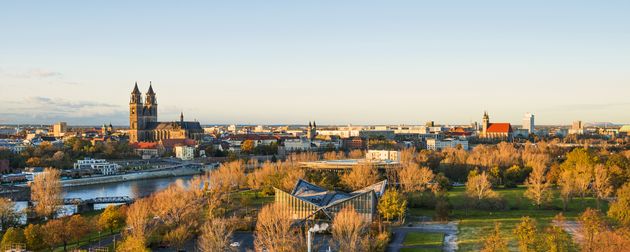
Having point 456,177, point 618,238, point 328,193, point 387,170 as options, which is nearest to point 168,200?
point 328,193

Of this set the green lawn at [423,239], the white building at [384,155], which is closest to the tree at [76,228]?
the green lawn at [423,239]

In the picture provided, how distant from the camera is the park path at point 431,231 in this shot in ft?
74.0

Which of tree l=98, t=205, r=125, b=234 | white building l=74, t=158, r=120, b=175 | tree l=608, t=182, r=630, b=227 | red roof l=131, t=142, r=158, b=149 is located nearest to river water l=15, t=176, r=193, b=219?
white building l=74, t=158, r=120, b=175

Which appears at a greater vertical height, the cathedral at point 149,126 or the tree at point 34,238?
the cathedral at point 149,126

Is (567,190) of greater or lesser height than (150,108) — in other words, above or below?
below

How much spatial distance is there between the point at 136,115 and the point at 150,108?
4.14 m

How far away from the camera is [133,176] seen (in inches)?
2299

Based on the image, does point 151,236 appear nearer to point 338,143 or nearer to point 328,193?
point 328,193

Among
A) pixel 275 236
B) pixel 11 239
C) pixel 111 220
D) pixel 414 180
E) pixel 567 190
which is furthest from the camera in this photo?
pixel 414 180

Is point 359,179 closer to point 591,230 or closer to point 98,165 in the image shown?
point 591,230

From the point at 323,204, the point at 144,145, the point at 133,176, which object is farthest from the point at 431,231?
the point at 144,145

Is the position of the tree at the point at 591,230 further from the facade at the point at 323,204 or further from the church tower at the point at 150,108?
the church tower at the point at 150,108

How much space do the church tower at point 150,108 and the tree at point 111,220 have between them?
3085 inches

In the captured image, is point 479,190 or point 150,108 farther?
point 150,108
